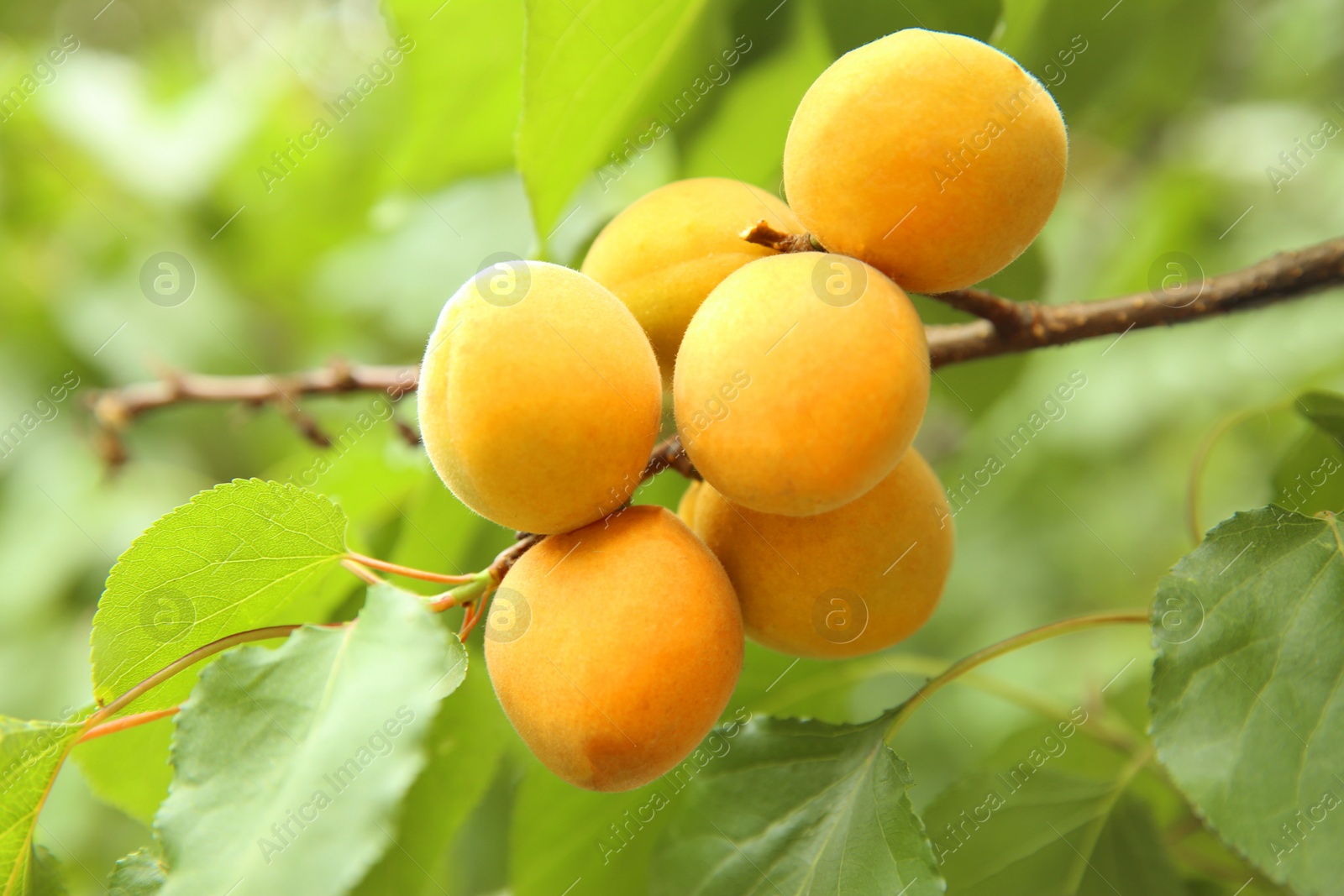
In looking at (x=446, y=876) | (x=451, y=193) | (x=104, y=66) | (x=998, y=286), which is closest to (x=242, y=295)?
(x=104, y=66)

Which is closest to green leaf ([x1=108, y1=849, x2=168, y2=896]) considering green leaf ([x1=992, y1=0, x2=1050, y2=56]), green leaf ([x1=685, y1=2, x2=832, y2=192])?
green leaf ([x1=685, y1=2, x2=832, y2=192])

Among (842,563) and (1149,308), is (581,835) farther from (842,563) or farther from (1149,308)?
(1149,308)

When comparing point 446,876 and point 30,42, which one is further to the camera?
point 30,42

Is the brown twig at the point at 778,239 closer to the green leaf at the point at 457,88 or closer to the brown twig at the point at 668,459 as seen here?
the brown twig at the point at 668,459

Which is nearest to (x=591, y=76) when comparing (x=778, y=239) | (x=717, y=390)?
(x=778, y=239)

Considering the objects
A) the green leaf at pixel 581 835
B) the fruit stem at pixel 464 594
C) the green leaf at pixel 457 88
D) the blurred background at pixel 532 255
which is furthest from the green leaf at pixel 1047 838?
the green leaf at pixel 457 88

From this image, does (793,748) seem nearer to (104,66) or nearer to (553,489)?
(553,489)

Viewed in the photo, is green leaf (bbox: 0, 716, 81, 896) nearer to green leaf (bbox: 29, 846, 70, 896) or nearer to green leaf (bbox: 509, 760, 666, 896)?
green leaf (bbox: 29, 846, 70, 896)
